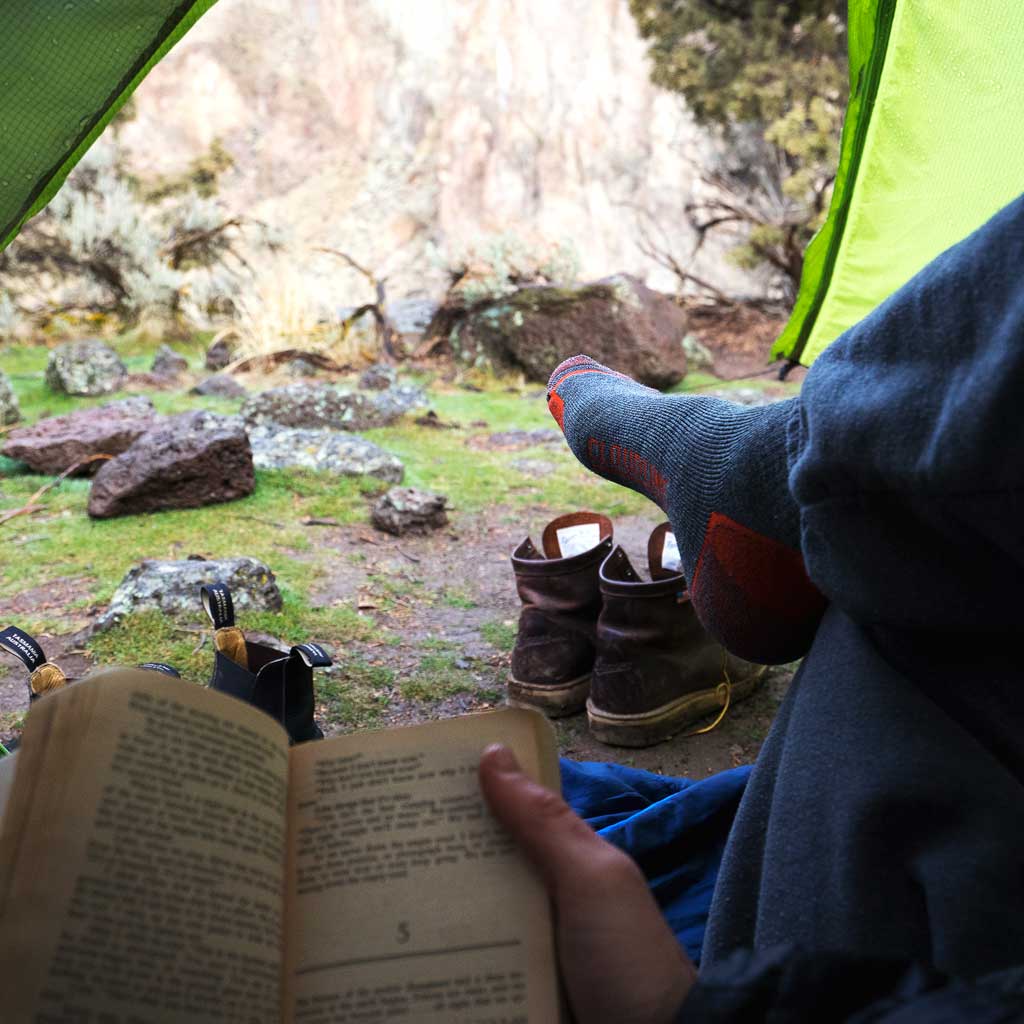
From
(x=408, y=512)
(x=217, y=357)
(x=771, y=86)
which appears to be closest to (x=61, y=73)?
(x=408, y=512)

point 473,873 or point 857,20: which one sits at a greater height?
point 857,20

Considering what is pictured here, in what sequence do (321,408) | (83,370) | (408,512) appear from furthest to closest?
(83,370), (321,408), (408,512)

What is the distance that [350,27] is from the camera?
1680cm

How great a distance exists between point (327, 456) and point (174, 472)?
60cm

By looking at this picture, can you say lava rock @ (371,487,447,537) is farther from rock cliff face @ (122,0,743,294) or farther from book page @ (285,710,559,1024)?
rock cliff face @ (122,0,743,294)

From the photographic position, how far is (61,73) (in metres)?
0.92

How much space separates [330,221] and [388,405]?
43.1 feet

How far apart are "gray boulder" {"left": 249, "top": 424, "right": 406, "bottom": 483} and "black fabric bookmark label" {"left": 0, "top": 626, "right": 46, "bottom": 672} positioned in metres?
2.03

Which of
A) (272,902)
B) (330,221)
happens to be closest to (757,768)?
(272,902)

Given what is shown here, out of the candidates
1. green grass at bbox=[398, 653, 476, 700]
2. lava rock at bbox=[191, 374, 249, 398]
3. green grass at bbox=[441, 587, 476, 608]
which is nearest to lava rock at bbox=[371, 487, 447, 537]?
green grass at bbox=[441, 587, 476, 608]

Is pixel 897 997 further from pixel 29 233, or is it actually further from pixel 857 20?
pixel 29 233

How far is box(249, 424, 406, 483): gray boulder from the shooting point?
301 cm

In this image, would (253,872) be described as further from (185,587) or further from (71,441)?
(71,441)

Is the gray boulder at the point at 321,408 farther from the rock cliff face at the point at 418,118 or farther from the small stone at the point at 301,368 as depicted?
the rock cliff face at the point at 418,118
